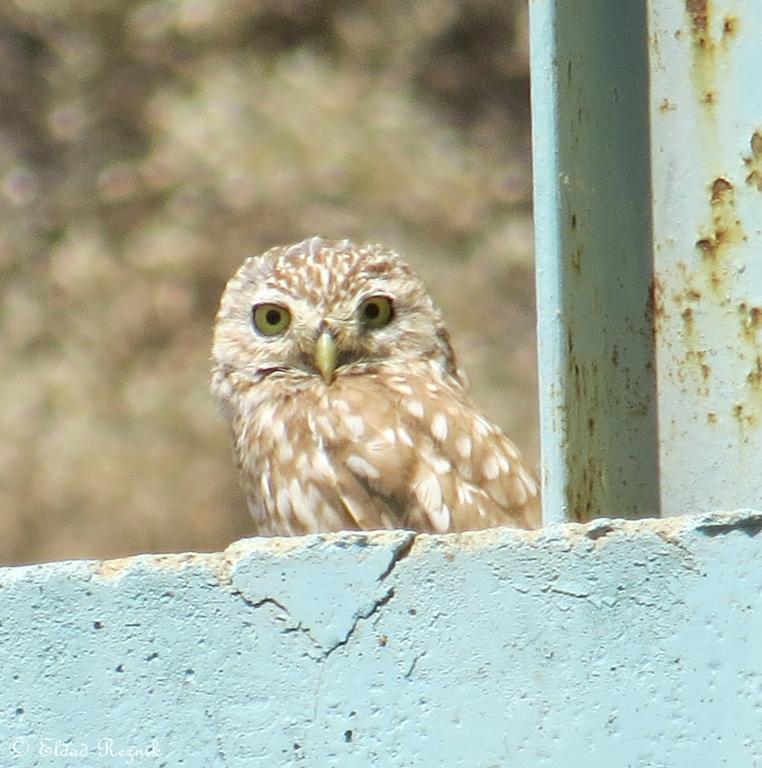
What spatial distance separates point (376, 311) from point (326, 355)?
11.3 inches

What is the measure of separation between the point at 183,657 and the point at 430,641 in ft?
0.98

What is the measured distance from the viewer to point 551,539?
2.36m

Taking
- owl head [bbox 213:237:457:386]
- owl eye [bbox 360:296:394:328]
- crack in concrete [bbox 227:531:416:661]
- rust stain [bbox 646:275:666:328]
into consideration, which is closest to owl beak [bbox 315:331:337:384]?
owl head [bbox 213:237:457:386]

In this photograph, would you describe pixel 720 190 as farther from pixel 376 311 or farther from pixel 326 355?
pixel 376 311

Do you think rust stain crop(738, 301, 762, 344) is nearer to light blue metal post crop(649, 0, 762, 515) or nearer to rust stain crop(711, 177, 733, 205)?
light blue metal post crop(649, 0, 762, 515)

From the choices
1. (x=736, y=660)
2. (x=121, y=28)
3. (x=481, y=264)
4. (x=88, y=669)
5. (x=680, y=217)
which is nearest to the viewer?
(x=736, y=660)

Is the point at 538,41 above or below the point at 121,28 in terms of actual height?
below

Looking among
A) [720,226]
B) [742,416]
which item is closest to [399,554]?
[742,416]

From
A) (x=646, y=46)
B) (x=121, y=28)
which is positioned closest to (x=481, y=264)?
(x=121, y=28)

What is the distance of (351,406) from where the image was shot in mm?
4258

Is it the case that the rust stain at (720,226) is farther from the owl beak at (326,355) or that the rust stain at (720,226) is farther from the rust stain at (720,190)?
the owl beak at (326,355)

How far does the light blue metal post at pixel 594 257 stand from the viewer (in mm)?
2602

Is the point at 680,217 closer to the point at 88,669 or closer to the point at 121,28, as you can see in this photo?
the point at 88,669

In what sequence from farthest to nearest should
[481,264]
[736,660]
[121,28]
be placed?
[121,28]
[481,264]
[736,660]
